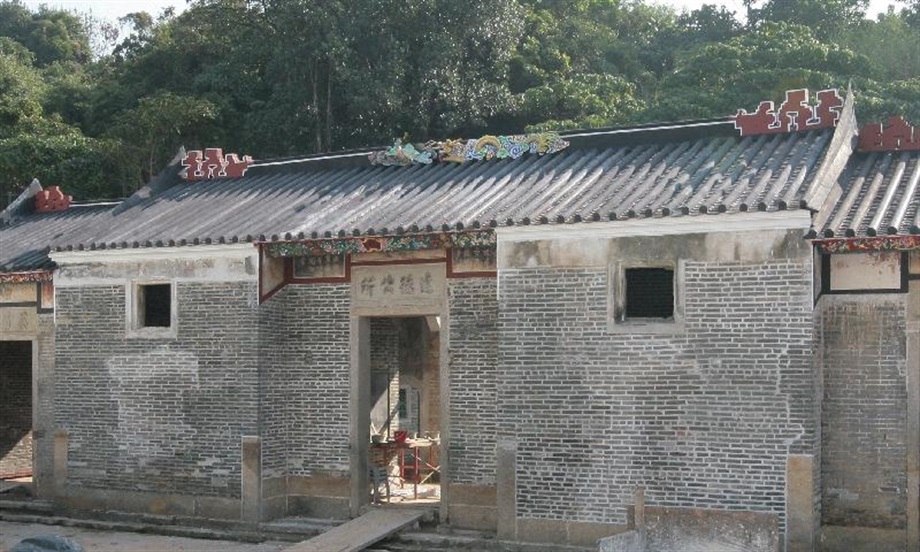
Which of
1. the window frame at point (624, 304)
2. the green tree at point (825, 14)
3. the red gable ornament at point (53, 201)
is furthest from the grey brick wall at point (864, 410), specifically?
the green tree at point (825, 14)

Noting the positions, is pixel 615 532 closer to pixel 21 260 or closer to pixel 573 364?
pixel 573 364

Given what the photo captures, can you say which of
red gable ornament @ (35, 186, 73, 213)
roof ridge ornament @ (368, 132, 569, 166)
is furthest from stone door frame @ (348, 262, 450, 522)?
red gable ornament @ (35, 186, 73, 213)

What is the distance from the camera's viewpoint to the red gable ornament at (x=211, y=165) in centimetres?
1678

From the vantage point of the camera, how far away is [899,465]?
1043 cm

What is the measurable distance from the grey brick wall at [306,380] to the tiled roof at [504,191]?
111 cm

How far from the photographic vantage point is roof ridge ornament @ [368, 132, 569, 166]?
14.1 m

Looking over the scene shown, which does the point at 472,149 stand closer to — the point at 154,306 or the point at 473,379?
the point at 473,379

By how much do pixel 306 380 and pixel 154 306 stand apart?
8.07ft

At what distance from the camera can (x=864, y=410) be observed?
10.6 metres

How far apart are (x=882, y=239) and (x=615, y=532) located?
3.99 metres

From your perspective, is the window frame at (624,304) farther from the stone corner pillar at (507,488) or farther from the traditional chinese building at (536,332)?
the stone corner pillar at (507,488)

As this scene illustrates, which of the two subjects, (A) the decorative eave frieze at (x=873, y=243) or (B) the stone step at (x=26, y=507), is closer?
(A) the decorative eave frieze at (x=873, y=243)

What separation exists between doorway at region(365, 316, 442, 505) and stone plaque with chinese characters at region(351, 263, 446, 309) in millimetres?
2637

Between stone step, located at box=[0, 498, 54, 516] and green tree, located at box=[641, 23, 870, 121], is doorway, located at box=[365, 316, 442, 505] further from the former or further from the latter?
green tree, located at box=[641, 23, 870, 121]
